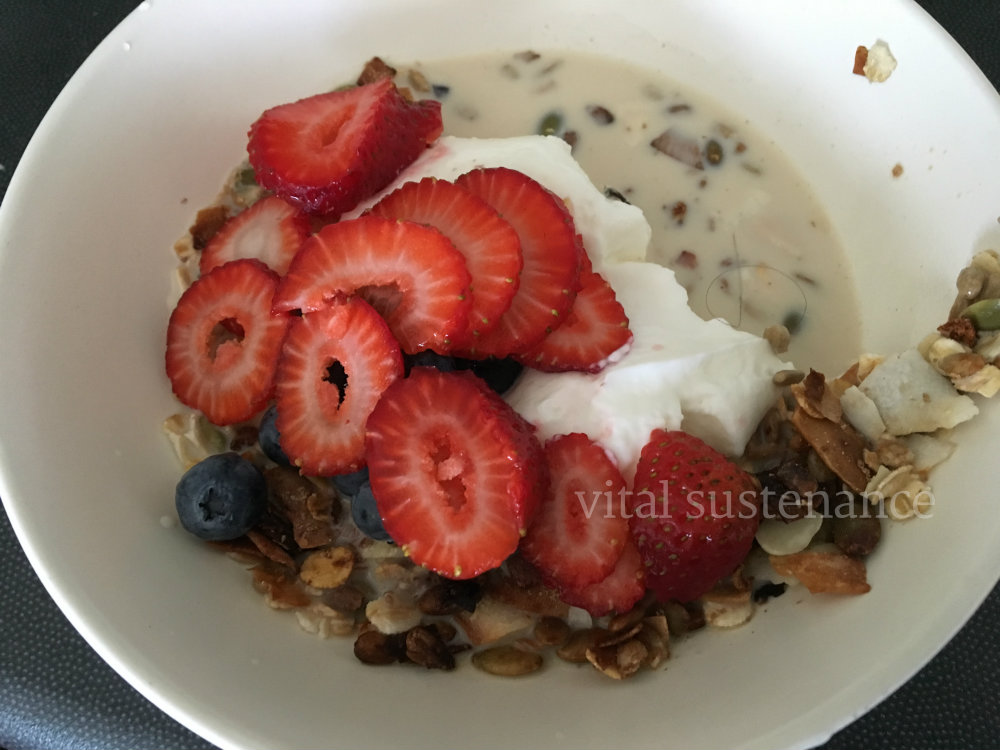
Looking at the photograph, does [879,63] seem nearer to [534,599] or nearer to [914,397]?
[914,397]

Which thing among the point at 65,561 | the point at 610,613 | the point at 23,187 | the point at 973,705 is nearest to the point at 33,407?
the point at 65,561

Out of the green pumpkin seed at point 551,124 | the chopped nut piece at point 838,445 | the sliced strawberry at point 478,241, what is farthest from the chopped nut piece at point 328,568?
the green pumpkin seed at point 551,124

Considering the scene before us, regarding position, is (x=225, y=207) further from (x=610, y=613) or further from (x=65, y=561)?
(x=610, y=613)

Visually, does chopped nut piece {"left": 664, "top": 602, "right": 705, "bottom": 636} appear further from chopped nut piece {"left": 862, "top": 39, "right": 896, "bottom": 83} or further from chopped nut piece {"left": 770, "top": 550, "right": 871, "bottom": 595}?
chopped nut piece {"left": 862, "top": 39, "right": 896, "bottom": 83}

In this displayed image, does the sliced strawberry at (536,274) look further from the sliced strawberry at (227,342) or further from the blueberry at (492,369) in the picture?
the sliced strawberry at (227,342)

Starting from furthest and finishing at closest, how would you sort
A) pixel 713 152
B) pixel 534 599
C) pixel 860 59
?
pixel 713 152
pixel 860 59
pixel 534 599

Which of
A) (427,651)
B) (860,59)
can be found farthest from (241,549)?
(860,59)

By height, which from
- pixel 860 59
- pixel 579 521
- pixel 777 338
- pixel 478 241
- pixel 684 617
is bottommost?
pixel 684 617
